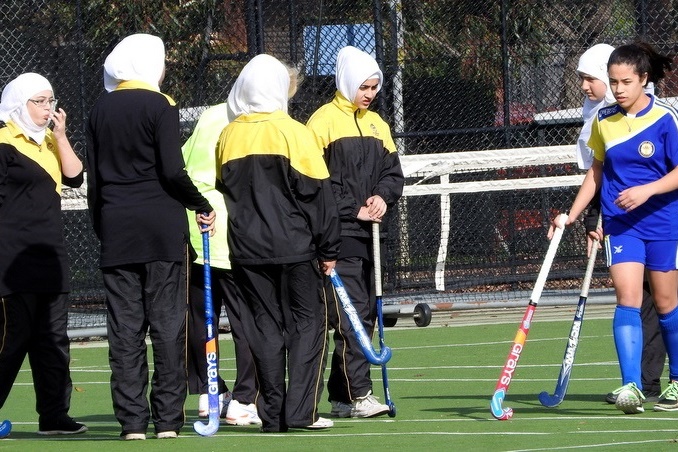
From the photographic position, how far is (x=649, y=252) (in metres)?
7.97

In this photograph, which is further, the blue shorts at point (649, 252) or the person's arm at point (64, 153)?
the person's arm at point (64, 153)

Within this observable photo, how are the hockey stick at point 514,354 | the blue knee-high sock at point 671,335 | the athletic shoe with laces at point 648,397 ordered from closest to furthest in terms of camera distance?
1. the hockey stick at point 514,354
2. the blue knee-high sock at point 671,335
3. the athletic shoe with laces at point 648,397

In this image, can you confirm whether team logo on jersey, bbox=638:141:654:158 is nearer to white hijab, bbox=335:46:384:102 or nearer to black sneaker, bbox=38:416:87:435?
white hijab, bbox=335:46:384:102

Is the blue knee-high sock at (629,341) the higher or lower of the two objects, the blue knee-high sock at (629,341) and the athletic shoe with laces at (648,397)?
the higher

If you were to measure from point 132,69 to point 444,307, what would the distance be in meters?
6.92

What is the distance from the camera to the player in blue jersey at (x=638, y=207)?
25.9 feet

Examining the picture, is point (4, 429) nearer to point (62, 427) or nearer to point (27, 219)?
point (62, 427)

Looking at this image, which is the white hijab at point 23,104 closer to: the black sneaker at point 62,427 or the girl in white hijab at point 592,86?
the black sneaker at point 62,427

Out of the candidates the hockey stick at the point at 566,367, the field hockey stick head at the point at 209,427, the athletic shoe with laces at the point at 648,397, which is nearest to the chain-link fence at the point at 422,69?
the athletic shoe with laces at the point at 648,397

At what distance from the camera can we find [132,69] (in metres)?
7.55

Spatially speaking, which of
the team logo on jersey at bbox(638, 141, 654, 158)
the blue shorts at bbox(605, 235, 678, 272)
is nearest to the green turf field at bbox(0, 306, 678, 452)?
the blue shorts at bbox(605, 235, 678, 272)

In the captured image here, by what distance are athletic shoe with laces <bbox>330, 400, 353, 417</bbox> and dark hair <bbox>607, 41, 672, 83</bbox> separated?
2367 mm

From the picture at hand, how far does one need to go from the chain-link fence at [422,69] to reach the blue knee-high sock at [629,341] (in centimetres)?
627

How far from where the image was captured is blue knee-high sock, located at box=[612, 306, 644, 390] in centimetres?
784
